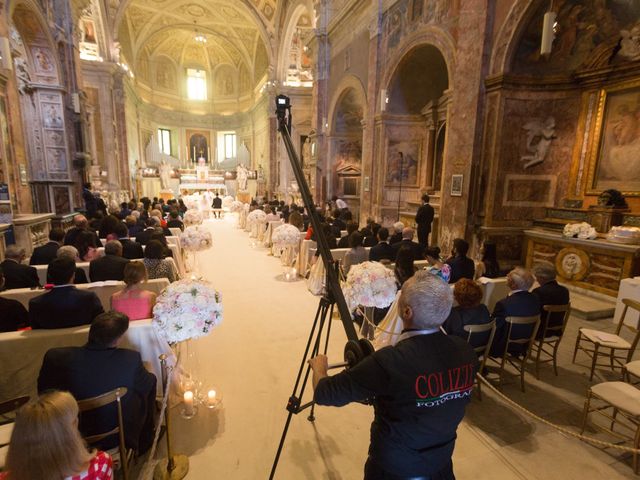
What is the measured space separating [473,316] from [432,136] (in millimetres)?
10064

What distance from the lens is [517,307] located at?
136 inches

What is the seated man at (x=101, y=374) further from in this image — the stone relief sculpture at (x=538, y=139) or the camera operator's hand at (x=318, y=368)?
the stone relief sculpture at (x=538, y=139)

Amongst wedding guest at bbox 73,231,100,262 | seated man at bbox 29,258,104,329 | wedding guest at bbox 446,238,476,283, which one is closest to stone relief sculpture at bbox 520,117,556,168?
wedding guest at bbox 446,238,476,283

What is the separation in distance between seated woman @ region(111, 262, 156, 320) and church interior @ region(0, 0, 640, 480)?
476 millimetres

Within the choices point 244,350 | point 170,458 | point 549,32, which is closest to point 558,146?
point 549,32

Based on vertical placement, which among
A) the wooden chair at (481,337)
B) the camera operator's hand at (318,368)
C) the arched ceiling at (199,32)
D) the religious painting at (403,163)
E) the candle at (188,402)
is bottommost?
the candle at (188,402)

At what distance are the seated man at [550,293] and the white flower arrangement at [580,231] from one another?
3244 millimetres

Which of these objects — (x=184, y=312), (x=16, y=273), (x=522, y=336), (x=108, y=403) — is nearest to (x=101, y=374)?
(x=108, y=403)

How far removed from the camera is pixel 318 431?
3041mm

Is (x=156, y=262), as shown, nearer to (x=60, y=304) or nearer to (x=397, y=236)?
(x=60, y=304)

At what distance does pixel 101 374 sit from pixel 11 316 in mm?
1879

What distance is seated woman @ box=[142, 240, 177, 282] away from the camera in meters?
4.90

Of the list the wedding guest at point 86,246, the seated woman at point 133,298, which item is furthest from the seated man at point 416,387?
the wedding guest at point 86,246

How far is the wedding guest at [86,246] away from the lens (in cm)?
542
